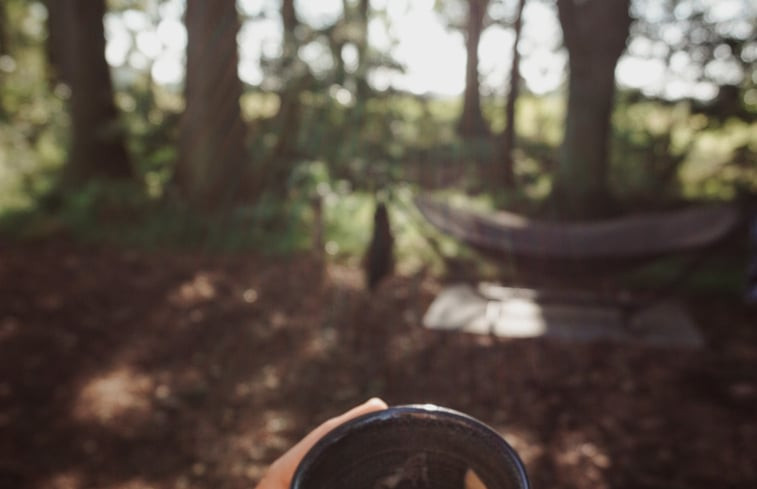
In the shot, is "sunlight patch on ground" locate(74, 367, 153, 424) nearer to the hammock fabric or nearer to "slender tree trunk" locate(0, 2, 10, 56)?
the hammock fabric

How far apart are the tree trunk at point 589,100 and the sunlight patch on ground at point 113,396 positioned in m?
4.90

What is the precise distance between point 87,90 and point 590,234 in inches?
257

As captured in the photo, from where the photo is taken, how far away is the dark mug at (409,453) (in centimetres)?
103

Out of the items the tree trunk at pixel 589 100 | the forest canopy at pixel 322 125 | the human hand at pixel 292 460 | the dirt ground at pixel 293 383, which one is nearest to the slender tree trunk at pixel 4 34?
the forest canopy at pixel 322 125

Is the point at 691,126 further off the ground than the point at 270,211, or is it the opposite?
the point at 691,126

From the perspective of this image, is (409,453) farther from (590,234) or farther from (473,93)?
(473,93)

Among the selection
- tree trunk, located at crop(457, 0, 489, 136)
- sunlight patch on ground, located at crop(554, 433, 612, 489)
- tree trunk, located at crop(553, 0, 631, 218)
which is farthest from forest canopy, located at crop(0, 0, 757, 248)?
tree trunk, located at crop(457, 0, 489, 136)

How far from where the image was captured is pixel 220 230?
6453 mm

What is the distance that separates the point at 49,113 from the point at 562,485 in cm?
1092

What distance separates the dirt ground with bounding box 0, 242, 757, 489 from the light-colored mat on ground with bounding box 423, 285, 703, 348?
0.09 m

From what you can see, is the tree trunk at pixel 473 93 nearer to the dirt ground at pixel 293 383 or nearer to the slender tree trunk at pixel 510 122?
the slender tree trunk at pixel 510 122

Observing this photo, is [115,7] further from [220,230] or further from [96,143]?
[220,230]

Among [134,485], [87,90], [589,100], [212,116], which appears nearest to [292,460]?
[134,485]

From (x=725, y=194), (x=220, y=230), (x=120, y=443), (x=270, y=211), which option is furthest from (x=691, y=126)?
(x=120, y=443)
